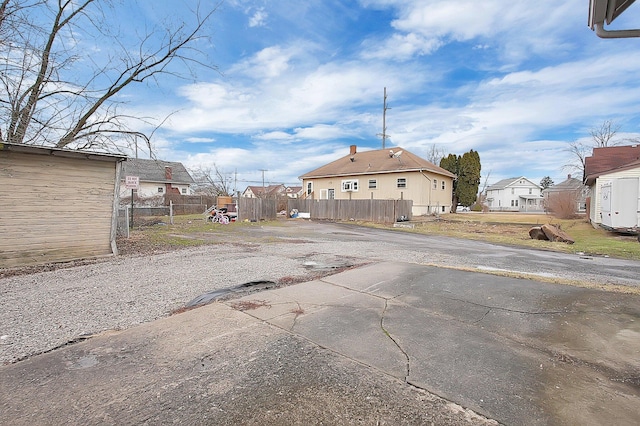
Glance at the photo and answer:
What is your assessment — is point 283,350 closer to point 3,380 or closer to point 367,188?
point 3,380

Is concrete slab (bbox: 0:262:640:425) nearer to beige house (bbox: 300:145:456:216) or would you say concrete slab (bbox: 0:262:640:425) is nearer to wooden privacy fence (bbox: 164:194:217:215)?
beige house (bbox: 300:145:456:216)

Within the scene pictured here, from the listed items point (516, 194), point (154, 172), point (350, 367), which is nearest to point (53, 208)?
point (350, 367)

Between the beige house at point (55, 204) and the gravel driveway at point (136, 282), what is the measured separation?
865mm

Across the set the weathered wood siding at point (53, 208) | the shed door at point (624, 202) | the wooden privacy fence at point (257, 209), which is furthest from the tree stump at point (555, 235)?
the wooden privacy fence at point (257, 209)

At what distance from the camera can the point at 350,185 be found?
2658 centimetres

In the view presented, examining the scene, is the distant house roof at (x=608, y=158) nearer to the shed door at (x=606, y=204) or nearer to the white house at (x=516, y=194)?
the shed door at (x=606, y=204)

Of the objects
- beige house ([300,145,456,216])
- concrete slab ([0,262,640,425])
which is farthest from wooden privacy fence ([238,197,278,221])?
concrete slab ([0,262,640,425])

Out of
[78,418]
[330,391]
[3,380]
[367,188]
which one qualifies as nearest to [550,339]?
[330,391]

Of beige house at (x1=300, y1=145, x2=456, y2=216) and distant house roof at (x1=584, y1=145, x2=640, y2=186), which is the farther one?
beige house at (x1=300, y1=145, x2=456, y2=216)

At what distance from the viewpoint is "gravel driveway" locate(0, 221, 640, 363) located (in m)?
3.65

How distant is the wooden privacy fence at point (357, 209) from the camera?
67.4ft

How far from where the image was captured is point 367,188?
25.8m

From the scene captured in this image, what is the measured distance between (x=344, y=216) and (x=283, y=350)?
2014cm

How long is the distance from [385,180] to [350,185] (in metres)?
3.13
